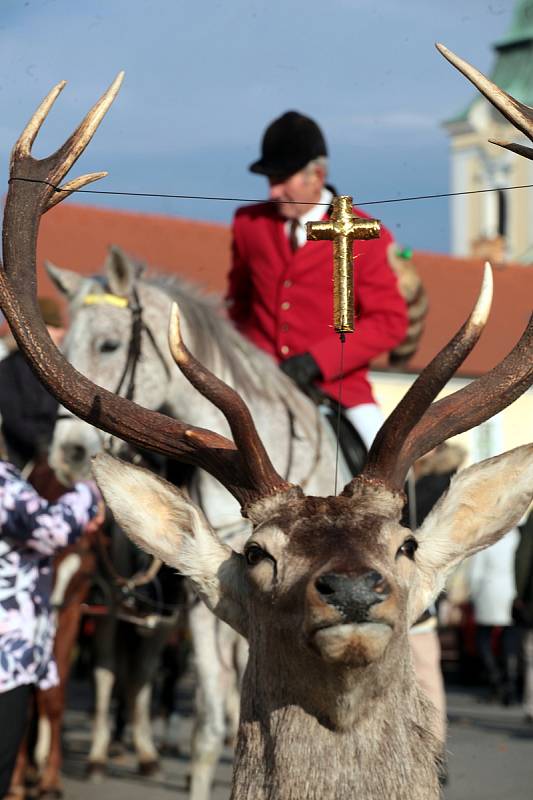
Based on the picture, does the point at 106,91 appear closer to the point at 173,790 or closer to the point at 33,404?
the point at 33,404

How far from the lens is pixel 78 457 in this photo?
8.38 metres

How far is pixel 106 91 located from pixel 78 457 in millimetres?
3328

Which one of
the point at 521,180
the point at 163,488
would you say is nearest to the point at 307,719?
the point at 163,488

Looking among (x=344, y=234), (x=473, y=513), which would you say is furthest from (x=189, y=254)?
(x=473, y=513)

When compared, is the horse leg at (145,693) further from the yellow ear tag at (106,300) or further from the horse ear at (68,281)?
the yellow ear tag at (106,300)

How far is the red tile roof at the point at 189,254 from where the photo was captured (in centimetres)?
3578

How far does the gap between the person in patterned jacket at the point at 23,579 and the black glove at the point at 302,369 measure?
63.0 inches

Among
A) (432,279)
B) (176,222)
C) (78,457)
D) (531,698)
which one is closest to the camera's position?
(78,457)

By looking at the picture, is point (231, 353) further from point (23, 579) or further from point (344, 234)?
point (344, 234)

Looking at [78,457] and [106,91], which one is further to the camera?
[78,457]

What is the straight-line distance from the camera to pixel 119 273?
337 inches

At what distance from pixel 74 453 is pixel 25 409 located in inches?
74.9

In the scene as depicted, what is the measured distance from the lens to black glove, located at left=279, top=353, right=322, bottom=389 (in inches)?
318

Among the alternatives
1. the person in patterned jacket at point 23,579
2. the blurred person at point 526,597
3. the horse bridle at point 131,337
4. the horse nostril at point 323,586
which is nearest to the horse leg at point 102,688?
the horse bridle at point 131,337
